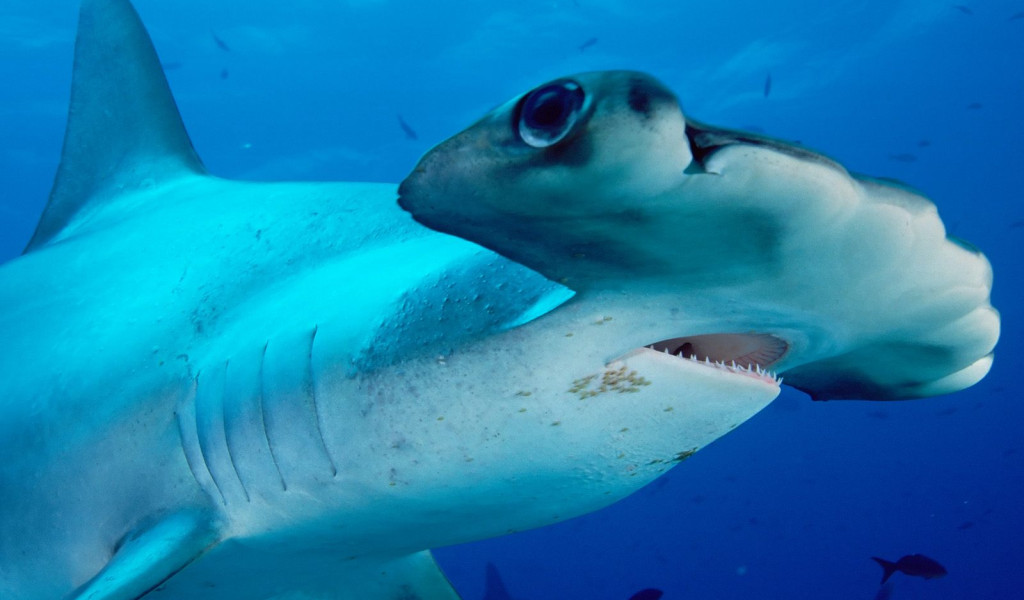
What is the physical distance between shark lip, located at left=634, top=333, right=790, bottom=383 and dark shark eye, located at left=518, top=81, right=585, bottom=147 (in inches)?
28.1

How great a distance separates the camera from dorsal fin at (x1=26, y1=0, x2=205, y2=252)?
3230mm

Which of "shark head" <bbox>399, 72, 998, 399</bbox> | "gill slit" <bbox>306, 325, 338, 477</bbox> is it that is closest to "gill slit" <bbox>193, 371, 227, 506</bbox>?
"gill slit" <bbox>306, 325, 338, 477</bbox>

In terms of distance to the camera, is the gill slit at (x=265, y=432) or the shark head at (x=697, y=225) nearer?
the shark head at (x=697, y=225)

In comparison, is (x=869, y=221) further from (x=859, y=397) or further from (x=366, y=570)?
(x=366, y=570)

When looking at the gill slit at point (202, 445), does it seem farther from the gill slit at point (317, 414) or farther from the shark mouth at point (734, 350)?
the shark mouth at point (734, 350)

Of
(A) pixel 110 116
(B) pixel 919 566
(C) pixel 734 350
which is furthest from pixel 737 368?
(B) pixel 919 566

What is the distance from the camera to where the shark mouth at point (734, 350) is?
58.9 inches

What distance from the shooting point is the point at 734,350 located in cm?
157

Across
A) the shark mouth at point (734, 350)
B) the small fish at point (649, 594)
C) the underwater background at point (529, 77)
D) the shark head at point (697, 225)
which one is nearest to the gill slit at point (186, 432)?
the shark head at point (697, 225)

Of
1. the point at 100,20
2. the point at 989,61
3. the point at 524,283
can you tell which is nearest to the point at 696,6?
the point at 989,61

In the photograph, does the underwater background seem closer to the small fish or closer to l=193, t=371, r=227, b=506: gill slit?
the small fish

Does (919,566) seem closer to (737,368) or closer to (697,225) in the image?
(737,368)

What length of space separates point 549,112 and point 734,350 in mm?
922

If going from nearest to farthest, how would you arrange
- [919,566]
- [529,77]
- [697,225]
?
[697,225] → [919,566] → [529,77]
